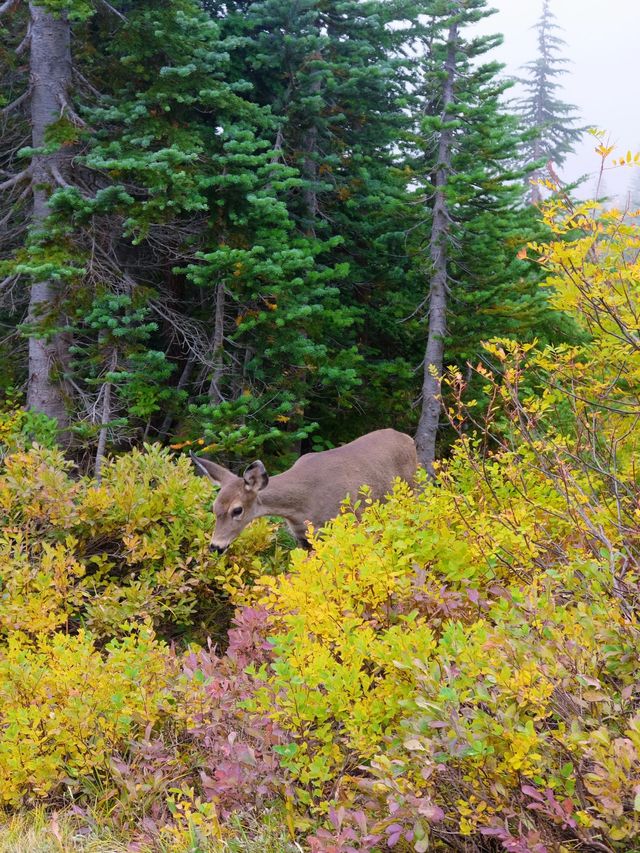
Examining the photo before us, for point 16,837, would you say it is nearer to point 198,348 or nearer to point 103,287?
point 103,287

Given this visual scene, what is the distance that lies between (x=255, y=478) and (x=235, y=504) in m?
0.34

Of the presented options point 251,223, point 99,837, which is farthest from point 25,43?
point 99,837

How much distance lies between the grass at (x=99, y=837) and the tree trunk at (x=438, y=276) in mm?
10151

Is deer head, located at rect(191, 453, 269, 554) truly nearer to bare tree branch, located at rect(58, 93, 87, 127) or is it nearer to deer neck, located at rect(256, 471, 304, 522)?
deer neck, located at rect(256, 471, 304, 522)

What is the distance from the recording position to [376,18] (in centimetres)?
1371

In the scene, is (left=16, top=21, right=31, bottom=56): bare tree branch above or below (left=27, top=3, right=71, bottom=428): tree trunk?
above

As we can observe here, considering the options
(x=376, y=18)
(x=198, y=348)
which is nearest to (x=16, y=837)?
(x=198, y=348)

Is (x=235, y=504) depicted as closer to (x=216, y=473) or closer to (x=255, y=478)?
(x=255, y=478)

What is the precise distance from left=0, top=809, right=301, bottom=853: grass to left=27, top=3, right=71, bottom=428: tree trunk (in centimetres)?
829

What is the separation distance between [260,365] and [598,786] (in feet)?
33.6

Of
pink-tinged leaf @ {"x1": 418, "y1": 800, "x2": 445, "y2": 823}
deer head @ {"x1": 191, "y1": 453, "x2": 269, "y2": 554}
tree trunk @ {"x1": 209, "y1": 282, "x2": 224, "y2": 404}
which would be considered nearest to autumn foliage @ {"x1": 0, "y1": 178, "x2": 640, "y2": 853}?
pink-tinged leaf @ {"x1": 418, "y1": 800, "x2": 445, "y2": 823}

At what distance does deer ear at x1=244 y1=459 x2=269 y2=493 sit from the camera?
7.59 metres

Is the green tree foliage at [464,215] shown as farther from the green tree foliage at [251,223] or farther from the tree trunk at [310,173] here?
the tree trunk at [310,173]

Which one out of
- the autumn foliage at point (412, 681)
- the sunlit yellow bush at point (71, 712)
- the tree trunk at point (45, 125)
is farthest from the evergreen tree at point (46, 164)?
the sunlit yellow bush at point (71, 712)
